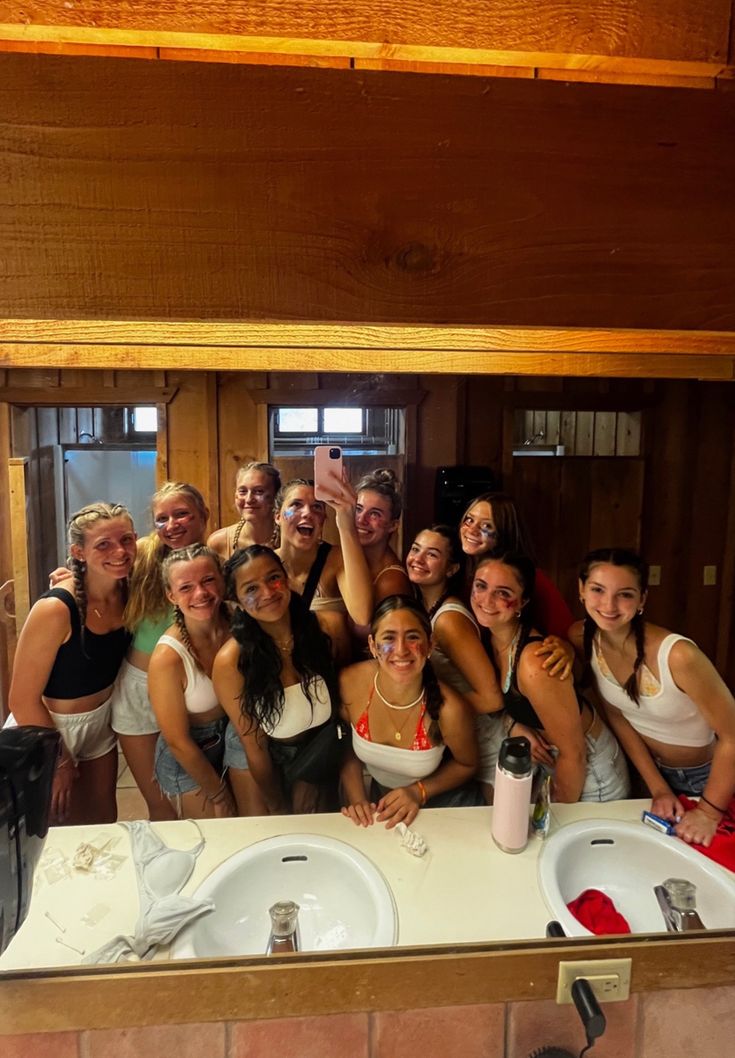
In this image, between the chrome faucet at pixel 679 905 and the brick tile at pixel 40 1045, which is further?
the chrome faucet at pixel 679 905

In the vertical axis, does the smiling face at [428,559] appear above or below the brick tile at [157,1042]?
above

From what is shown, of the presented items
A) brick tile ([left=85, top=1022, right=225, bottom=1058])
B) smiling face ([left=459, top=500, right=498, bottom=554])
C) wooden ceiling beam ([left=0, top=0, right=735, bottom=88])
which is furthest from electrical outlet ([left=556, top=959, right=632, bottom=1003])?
wooden ceiling beam ([left=0, top=0, right=735, bottom=88])

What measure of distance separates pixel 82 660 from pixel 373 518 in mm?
476

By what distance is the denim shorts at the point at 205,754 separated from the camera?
870 millimetres

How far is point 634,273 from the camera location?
604 mm

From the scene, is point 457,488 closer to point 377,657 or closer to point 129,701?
point 377,657

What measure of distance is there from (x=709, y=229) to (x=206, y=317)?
534 millimetres

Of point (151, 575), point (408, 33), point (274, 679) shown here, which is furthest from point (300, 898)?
point (408, 33)

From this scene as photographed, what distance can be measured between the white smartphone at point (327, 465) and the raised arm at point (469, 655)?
28 cm

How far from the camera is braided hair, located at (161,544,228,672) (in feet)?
2.76

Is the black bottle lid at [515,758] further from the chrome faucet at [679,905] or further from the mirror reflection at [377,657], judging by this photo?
the chrome faucet at [679,905]

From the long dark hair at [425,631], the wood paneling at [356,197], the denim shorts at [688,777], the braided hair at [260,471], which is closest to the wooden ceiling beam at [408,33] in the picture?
the wood paneling at [356,197]

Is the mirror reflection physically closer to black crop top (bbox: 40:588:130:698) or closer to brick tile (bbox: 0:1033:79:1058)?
black crop top (bbox: 40:588:130:698)

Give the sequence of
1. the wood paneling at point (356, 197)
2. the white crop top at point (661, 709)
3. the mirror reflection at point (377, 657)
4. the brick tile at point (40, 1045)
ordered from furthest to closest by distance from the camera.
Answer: the white crop top at point (661, 709)
the mirror reflection at point (377, 657)
the brick tile at point (40, 1045)
the wood paneling at point (356, 197)
